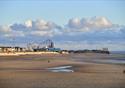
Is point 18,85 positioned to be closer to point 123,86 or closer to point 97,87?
point 97,87

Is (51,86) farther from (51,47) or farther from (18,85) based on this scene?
(51,47)

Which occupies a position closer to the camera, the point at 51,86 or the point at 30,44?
the point at 51,86

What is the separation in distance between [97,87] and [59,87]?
1.95 m

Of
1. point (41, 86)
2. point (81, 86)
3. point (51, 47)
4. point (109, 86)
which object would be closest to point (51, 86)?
point (41, 86)

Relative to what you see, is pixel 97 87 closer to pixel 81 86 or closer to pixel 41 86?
pixel 81 86

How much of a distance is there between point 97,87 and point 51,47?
181 meters

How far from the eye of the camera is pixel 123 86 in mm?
16672

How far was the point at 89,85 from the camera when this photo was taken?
17047mm

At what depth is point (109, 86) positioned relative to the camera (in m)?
16.9

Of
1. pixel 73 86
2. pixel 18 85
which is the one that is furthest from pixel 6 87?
pixel 73 86

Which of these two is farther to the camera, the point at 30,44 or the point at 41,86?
the point at 30,44

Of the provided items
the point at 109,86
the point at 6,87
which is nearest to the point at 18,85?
the point at 6,87

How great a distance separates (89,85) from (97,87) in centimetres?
83

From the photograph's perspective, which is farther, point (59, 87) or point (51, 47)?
point (51, 47)
